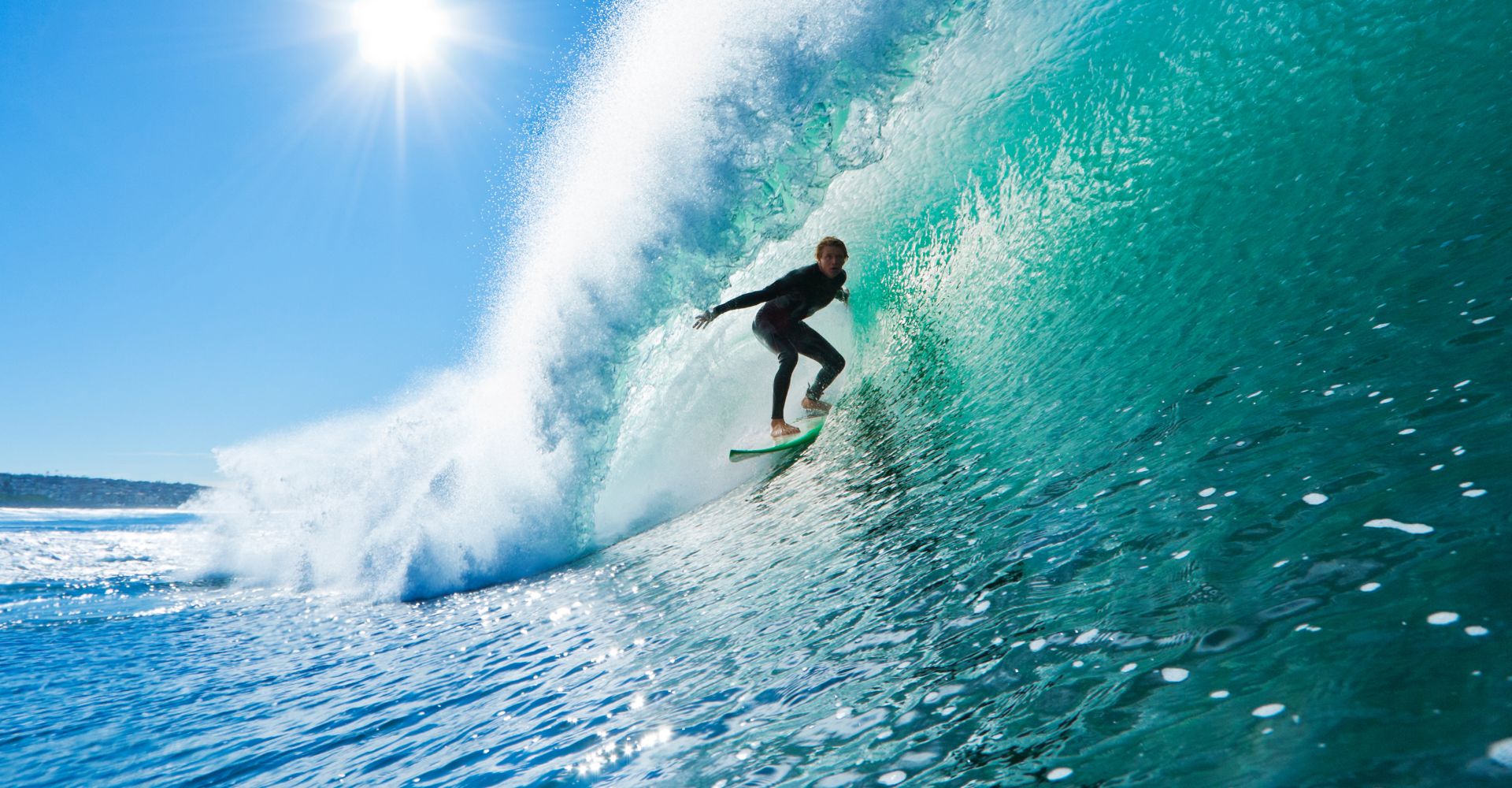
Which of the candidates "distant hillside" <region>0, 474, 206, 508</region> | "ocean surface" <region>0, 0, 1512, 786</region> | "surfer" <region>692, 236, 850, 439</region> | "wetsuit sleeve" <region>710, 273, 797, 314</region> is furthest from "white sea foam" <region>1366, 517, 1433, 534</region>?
"distant hillside" <region>0, 474, 206, 508</region>

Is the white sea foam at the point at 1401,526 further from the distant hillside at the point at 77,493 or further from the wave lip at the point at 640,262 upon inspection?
the distant hillside at the point at 77,493

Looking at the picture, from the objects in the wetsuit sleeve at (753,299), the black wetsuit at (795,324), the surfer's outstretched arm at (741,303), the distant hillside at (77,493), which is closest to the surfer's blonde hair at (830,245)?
the black wetsuit at (795,324)

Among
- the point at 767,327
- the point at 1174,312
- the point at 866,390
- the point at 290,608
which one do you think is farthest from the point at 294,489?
the point at 1174,312

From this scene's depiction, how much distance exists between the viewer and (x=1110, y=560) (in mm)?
2139

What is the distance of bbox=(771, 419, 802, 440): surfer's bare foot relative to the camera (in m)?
6.64

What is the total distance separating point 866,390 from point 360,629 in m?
4.47

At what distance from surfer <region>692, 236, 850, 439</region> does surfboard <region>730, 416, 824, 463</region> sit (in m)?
0.11

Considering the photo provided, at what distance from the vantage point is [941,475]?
392 centimetres

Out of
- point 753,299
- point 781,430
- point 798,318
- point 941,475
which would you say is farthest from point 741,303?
point 941,475

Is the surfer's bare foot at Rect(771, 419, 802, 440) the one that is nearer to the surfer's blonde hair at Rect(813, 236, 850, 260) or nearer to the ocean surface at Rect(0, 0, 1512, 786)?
the ocean surface at Rect(0, 0, 1512, 786)

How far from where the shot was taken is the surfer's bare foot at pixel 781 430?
6637 millimetres

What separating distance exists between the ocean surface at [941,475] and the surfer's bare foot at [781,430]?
0.25 metres

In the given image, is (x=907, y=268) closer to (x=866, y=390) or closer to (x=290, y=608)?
(x=866, y=390)

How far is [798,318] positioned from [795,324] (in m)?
0.07
